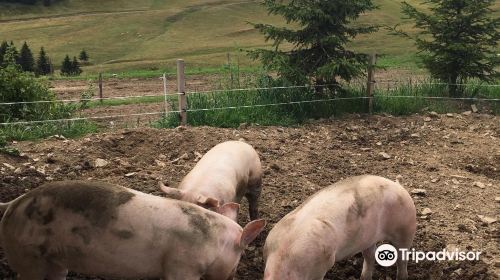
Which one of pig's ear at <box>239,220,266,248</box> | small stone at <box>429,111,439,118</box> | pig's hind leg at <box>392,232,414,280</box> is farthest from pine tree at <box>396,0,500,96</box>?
pig's ear at <box>239,220,266,248</box>

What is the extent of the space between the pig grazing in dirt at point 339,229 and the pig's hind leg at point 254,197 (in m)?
1.45

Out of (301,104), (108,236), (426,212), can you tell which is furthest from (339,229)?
(301,104)

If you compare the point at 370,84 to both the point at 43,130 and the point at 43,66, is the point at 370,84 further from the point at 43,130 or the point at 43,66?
the point at 43,66

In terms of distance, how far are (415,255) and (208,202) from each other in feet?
6.58

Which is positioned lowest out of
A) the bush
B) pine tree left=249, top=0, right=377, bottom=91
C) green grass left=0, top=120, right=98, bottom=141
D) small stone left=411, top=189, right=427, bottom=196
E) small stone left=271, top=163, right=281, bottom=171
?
small stone left=411, top=189, right=427, bottom=196

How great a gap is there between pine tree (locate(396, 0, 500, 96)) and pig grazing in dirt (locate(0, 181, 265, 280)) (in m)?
9.19

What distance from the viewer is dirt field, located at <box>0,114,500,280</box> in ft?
16.2

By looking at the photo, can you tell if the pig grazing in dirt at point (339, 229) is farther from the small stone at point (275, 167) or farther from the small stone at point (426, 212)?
the small stone at point (275, 167)

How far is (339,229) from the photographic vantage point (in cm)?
369

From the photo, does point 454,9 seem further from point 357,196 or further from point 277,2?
point 357,196

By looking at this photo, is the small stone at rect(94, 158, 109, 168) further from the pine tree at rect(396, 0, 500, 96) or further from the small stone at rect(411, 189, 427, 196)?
the pine tree at rect(396, 0, 500, 96)

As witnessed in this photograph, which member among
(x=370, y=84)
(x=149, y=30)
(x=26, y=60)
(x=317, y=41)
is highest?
(x=317, y=41)

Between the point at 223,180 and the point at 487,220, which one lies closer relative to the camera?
the point at 223,180

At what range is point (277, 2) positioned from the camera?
11.1m
